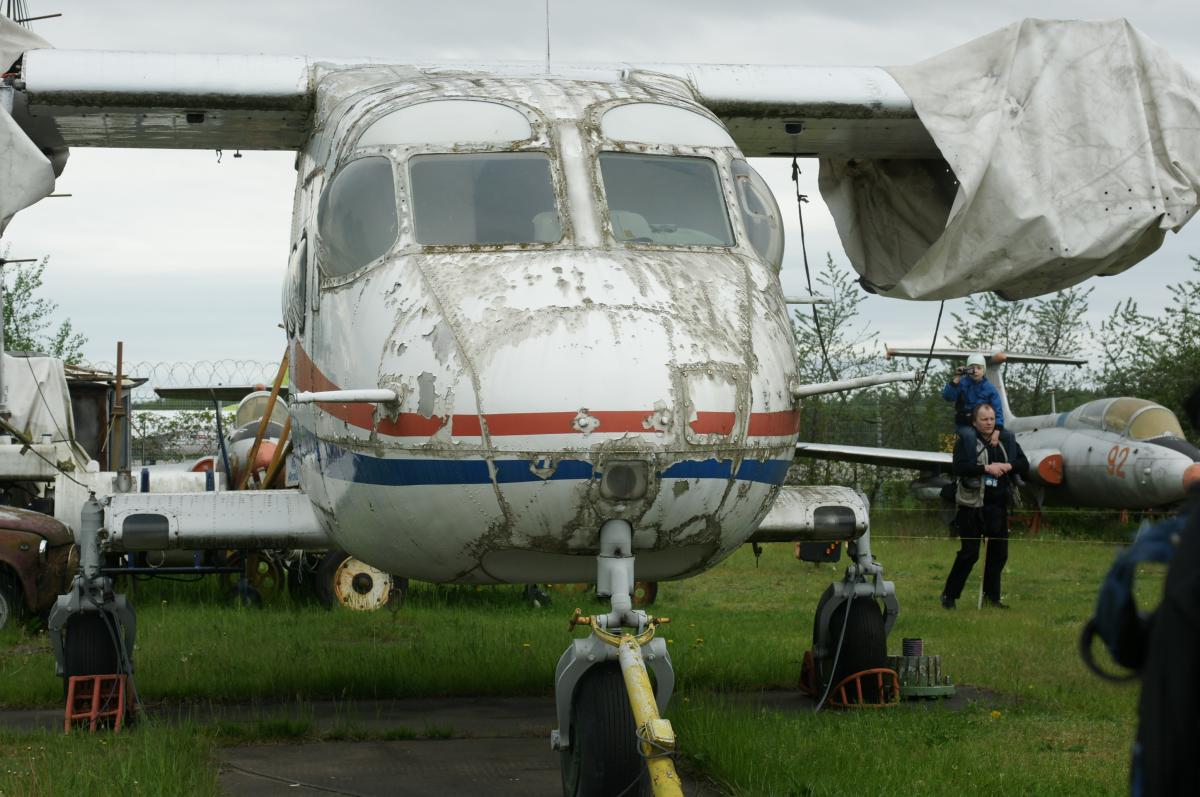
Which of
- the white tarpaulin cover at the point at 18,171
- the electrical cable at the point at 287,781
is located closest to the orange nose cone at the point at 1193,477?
the electrical cable at the point at 287,781

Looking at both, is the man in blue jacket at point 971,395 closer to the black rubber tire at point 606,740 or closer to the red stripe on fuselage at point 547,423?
the red stripe on fuselage at point 547,423

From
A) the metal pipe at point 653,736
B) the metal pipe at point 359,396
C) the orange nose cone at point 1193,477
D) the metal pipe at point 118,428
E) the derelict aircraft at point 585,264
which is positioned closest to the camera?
the orange nose cone at point 1193,477

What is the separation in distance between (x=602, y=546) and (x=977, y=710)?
3.54m

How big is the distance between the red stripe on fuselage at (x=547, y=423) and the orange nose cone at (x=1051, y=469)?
1952 cm

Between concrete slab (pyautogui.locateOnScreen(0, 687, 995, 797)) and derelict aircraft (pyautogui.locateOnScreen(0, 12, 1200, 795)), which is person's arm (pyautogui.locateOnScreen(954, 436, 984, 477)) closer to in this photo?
derelict aircraft (pyautogui.locateOnScreen(0, 12, 1200, 795))

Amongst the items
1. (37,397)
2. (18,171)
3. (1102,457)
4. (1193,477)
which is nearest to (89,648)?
(18,171)

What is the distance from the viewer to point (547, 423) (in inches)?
205

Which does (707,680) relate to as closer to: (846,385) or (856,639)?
(856,639)

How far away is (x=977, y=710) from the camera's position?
8.00 meters

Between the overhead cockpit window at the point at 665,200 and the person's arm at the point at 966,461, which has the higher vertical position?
the overhead cockpit window at the point at 665,200

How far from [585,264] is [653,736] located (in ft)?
6.59

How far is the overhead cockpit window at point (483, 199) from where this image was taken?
6.18 m

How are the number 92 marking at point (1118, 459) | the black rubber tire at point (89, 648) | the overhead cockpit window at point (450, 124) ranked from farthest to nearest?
the number 92 marking at point (1118, 459)
the black rubber tire at point (89, 648)
the overhead cockpit window at point (450, 124)

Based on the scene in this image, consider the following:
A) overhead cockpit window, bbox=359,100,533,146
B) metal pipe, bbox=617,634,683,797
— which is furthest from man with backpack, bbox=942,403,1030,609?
metal pipe, bbox=617,634,683,797
